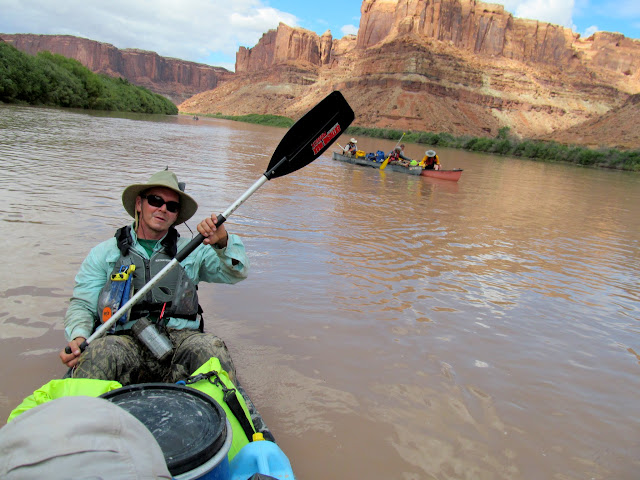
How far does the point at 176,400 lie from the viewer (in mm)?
1671

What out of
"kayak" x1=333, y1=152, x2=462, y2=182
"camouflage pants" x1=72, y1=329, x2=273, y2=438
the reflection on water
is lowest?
the reflection on water

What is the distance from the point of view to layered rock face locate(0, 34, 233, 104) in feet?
552

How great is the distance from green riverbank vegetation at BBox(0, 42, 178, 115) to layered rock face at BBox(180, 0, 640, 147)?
138ft

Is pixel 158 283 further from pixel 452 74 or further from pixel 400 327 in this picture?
pixel 452 74

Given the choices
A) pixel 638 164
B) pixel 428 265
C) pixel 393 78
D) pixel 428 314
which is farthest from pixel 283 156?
pixel 393 78

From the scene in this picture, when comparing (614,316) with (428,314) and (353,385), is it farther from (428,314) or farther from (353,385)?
(353,385)

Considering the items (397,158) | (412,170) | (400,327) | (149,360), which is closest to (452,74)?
(397,158)

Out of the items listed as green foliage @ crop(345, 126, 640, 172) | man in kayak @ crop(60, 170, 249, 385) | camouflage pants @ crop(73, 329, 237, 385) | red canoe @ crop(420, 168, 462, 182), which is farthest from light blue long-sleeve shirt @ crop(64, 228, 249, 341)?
green foliage @ crop(345, 126, 640, 172)

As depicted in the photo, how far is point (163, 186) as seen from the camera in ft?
8.58

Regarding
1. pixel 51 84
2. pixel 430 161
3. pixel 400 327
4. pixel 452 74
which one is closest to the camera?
pixel 400 327

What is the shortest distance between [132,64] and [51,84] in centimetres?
16138

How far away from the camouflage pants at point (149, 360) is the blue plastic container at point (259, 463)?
1.28ft

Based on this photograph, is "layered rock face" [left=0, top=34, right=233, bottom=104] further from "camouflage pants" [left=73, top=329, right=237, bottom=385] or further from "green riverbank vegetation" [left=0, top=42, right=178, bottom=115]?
"camouflage pants" [left=73, top=329, right=237, bottom=385]

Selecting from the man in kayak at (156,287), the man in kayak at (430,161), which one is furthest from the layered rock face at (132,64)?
the man in kayak at (156,287)
